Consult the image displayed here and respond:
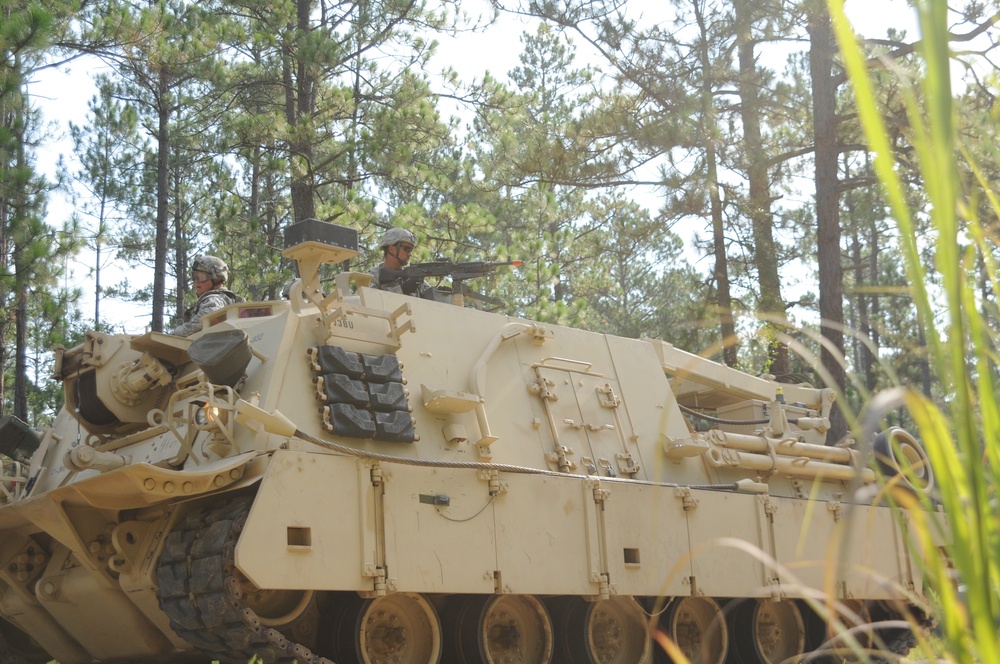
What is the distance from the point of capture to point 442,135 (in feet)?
58.8

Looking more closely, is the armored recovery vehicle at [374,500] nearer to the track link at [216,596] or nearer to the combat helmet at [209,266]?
the track link at [216,596]

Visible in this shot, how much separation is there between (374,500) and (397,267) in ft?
11.1

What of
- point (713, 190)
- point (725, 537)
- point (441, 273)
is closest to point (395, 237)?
point (441, 273)

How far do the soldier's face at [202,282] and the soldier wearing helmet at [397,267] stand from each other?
1.38 meters

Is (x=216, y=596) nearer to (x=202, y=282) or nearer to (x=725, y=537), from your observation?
(x=202, y=282)

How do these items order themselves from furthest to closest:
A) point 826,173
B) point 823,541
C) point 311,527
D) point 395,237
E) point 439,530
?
point 826,173 → point 823,541 → point 395,237 → point 439,530 → point 311,527

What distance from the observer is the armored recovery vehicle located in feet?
22.4

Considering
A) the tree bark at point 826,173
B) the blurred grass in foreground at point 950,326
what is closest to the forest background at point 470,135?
the tree bark at point 826,173

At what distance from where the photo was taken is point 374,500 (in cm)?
721

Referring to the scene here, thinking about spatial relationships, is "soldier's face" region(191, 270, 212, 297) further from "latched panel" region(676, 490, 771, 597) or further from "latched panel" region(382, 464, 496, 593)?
"latched panel" region(676, 490, 771, 597)

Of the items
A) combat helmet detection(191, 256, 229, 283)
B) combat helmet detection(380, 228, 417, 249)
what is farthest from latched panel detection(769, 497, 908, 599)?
combat helmet detection(191, 256, 229, 283)

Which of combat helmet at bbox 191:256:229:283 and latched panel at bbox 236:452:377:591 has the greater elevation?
combat helmet at bbox 191:256:229:283

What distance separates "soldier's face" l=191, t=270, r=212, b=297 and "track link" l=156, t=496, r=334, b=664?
10.0 feet

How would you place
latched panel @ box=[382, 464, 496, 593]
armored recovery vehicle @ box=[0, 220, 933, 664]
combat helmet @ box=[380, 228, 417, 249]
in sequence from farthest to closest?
combat helmet @ box=[380, 228, 417, 249], latched panel @ box=[382, 464, 496, 593], armored recovery vehicle @ box=[0, 220, 933, 664]
